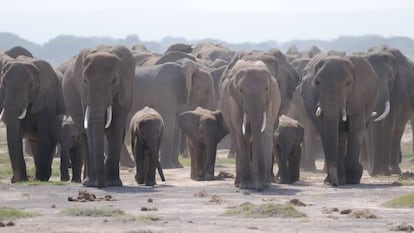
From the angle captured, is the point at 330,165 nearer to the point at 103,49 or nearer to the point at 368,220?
the point at 103,49

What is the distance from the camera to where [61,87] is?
25.7 metres

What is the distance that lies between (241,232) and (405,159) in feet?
60.2

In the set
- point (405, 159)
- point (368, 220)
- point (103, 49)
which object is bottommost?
point (405, 159)

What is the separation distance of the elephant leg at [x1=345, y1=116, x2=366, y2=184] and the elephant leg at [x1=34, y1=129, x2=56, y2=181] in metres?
5.33

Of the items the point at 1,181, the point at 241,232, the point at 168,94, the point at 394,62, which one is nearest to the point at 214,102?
the point at 168,94

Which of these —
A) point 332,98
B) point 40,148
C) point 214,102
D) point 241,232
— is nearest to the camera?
point 241,232

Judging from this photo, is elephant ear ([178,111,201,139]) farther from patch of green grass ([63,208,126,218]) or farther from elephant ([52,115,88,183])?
patch of green grass ([63,208,126,218])

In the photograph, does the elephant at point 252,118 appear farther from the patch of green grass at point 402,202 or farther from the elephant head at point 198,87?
the elephant head at point 198,87

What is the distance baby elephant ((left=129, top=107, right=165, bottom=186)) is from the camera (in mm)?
23547

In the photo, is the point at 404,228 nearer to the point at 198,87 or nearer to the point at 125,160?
the point at 125,160

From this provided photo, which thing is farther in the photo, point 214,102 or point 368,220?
point 214,102

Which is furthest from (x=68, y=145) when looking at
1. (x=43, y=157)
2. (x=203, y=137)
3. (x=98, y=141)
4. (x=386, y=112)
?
(x=386, y=112)

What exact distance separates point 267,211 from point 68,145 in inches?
299

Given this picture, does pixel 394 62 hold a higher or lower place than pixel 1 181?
→ higher
